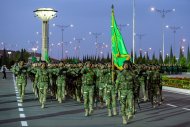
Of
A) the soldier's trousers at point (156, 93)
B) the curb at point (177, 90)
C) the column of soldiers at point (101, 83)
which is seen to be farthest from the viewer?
the curb at point (177, 90)

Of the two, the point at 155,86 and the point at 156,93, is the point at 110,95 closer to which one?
the point at 156,93

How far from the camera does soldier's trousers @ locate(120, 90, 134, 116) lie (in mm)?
14898

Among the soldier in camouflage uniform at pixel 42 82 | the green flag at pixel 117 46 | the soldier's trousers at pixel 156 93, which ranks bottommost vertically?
the soldier's trousers at pixel 156 93

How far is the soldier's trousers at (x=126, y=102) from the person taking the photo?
48.9 ft

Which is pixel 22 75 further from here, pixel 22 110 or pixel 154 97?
pixel 154 97

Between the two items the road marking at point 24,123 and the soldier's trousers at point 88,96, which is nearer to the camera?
the road marking at point 24,123

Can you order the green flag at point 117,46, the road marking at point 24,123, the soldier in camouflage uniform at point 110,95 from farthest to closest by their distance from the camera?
the green flag at point 117,46, the soldier in camouflage uniform at point 110,95, the road marking at point 24,123

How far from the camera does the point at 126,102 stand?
15086 millimetres

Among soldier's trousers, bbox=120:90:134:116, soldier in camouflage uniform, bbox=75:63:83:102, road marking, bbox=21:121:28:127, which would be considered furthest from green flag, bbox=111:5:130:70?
soldier in camouflage uniform, bbox=75:63:83:102

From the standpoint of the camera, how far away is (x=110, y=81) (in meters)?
18.2

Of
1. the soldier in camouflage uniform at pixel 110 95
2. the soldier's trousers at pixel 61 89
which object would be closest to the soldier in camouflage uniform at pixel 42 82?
the soldier's trousers at pixel 61 89

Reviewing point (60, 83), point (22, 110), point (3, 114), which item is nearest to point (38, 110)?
point (22, 110)

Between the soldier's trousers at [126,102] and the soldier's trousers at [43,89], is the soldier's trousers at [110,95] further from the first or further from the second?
the soldier's trousers at [43,89]

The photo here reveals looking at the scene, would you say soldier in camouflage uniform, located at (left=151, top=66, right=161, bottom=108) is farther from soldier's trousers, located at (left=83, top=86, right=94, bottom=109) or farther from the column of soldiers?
soldier's trousers, located at (left=83, top=86, right=94, bottom=109)
